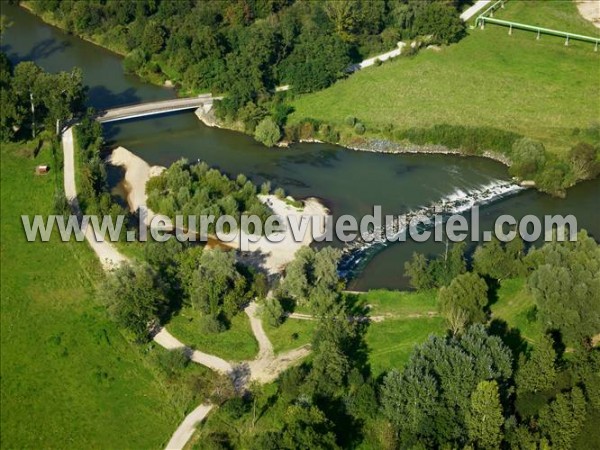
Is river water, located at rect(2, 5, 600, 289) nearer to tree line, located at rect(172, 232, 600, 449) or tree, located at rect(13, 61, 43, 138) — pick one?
tree, located at rect(13, 61, 43, 138)

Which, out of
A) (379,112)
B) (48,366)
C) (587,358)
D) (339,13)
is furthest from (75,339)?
(339,13)

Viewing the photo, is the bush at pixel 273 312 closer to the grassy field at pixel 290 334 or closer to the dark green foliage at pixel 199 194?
the grassy field at pixel 290 334

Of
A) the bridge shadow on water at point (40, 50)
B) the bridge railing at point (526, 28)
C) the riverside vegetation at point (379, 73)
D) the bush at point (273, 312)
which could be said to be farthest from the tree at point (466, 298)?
the bridge shadow on water at point (40, 50)

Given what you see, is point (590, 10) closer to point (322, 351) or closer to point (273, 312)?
point (273, 312)

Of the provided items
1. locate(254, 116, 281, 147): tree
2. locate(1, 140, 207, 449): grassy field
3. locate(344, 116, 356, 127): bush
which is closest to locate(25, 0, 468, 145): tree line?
locate(254, 116, 281, 147): tree

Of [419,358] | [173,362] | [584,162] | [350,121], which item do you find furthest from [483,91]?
[173,362]

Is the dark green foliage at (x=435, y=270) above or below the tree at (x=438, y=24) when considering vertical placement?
below
